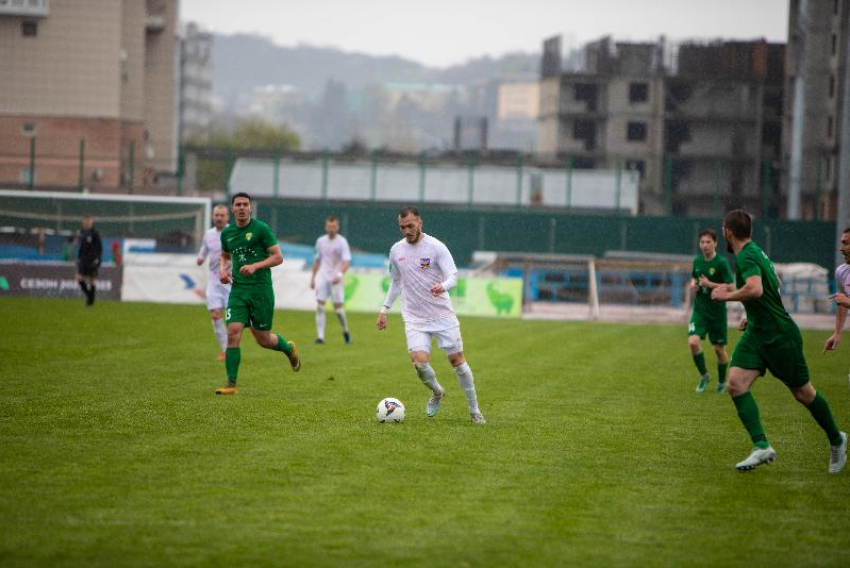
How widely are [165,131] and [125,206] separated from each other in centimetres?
4968

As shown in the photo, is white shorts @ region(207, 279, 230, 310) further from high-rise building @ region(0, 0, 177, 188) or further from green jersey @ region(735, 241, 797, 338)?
high-rise building @ region(0, 0, 177, 188)

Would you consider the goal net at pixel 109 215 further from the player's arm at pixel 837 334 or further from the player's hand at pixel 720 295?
the player's hand at pixel 720 295

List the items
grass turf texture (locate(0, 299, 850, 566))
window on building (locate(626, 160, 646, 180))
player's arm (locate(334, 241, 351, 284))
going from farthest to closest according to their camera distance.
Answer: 1. window on building (locate(626, 160, 646, 180))
2. player's arm (locate(334, 241, 351, 284))
3. grass turf texture (locate(0, 299, 850, 566))

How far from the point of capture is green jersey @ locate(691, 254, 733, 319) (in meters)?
16.3

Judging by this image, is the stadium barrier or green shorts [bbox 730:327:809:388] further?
the stadium barrier

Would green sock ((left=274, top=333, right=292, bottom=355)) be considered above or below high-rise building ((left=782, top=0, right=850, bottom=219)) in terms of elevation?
below

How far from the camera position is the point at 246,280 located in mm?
13719

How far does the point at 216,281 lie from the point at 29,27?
192ft

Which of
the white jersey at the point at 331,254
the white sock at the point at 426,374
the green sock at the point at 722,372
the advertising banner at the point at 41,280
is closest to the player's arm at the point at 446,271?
the white sock at the point at 426,374

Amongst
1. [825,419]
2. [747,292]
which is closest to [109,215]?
[825,419]

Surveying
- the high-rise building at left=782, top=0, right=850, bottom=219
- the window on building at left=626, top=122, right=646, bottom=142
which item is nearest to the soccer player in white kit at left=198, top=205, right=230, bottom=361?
the high-rise building at left=782, top=0, right=850, bottom=219

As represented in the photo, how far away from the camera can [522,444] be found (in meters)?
10.5

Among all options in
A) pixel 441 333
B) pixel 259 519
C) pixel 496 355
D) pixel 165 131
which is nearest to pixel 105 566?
pixel 259 519

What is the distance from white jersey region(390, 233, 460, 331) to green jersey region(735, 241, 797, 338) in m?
3.23
